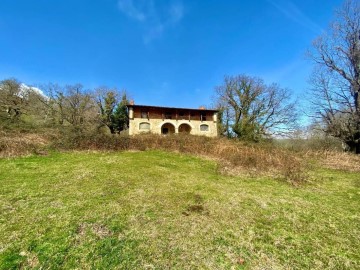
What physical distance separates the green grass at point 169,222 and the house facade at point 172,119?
19397 millimetres

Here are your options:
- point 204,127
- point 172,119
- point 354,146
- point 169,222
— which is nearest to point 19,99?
point 172,119

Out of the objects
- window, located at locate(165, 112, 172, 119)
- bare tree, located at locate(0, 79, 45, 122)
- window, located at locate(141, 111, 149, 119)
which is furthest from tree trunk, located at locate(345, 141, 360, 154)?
bare tree, located at locate(0, 79, 45, 122)

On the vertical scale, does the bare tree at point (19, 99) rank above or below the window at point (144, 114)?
above

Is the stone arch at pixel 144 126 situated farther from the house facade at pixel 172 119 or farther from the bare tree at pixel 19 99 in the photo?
the bare tree at pixel 19 99

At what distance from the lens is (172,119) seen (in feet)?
94.3

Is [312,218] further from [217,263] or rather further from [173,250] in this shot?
[173,250]

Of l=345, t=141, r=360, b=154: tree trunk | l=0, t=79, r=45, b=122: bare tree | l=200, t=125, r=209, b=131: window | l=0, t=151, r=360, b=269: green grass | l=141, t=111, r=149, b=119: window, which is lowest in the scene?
l=0, t=151, r=360, b=269: green grass

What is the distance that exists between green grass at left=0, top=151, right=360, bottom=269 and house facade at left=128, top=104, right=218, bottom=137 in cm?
1940

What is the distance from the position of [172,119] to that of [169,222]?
2469cm

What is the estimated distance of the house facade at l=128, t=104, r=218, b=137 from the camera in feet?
88.6

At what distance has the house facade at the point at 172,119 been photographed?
88.6ft

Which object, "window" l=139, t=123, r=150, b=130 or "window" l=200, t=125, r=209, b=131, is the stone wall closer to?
"window" l=139, t=123, r=150, b=130

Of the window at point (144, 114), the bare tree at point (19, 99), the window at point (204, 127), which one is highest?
the bare tree at point (19, 99)

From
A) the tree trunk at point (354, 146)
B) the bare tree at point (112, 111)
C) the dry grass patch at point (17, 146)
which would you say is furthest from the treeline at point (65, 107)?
the tree trunk at point (354, 146)
